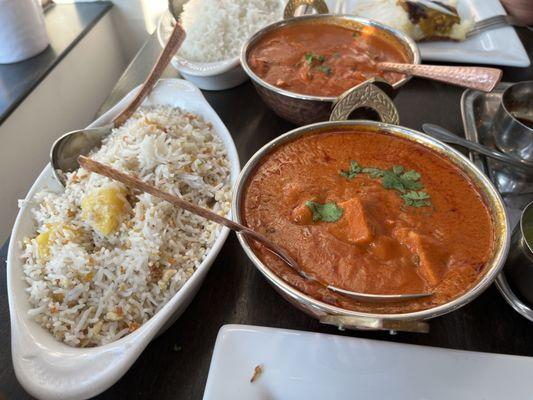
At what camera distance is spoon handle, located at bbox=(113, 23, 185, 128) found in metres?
1.55

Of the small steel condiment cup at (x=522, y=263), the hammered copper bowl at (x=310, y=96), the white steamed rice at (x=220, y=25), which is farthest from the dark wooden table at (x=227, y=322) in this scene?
the white steamed rice at (x=220, y=25)

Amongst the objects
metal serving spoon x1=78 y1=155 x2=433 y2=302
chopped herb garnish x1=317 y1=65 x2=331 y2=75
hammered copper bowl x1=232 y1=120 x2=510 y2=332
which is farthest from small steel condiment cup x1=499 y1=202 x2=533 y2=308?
chopped herb garnish x1=317 y1=65 x2=331 y2=75

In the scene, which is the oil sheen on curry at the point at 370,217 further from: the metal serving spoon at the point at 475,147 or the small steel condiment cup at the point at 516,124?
the small steel condiment cup at the point at 516,124

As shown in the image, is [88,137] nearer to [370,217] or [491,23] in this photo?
[370,217]

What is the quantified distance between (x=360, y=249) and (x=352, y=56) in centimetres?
105

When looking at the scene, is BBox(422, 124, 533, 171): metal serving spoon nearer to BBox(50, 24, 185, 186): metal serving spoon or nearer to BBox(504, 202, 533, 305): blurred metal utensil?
BBox(504, 202, 533, 305): blurred metal utensil

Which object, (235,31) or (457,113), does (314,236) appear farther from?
(235,31)

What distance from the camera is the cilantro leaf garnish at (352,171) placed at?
1.18m

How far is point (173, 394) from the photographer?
3.24 feet

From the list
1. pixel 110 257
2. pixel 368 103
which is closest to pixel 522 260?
pixel 368 103

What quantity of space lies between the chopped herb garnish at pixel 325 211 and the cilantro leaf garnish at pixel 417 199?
0.19 metres

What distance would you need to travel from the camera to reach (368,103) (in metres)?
1.32

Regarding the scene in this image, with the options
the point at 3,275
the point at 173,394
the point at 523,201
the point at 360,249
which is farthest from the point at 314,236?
the point at 3,275

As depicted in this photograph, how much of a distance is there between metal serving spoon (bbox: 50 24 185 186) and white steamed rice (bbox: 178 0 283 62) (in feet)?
1.15
